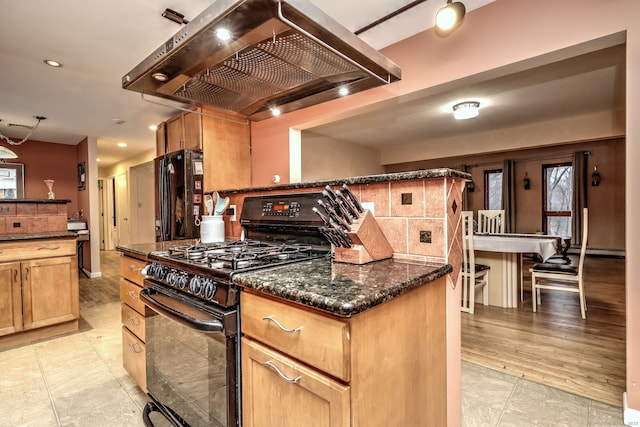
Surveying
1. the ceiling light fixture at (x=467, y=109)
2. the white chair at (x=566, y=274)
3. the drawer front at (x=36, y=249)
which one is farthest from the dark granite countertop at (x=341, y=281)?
the ceiling light fixture at (x=467, y=109)

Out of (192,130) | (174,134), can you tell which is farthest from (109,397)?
(174,134)

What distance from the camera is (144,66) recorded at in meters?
1.33

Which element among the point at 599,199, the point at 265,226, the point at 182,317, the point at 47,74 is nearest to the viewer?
the point at 182,317

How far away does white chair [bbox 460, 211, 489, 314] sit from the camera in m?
3.18

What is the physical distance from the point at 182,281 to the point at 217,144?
2682 millimetres

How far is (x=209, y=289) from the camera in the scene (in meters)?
1.10

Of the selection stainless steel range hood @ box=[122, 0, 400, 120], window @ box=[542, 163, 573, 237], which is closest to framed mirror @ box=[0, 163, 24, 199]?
stainless steel range hood @ box=[122, 0, 400, 120]

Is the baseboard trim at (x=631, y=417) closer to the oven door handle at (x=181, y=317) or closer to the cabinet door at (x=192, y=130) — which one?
the oven door handle at (x=181, y=317)

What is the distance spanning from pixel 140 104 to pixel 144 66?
285cm

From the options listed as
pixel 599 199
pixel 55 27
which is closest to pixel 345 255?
pixel 55 27

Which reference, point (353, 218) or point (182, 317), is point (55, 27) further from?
point (353, 218)

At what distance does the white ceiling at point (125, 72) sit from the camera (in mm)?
2039

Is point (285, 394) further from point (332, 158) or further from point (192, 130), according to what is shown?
point (332, 158)

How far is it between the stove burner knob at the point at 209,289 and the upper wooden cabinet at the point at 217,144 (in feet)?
8.54
